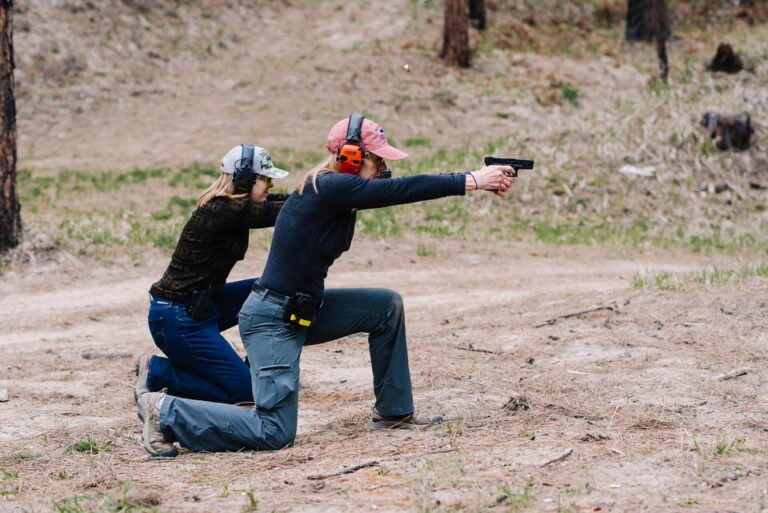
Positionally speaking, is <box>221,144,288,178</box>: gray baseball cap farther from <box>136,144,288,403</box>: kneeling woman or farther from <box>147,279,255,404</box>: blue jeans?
<box>147,279,255,404</box>: blue jeans

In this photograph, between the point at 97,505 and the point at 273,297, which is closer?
the point at 97,505

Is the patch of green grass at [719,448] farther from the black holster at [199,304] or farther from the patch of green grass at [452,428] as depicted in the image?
the black holster at [199,304]

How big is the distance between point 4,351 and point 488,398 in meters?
4.90

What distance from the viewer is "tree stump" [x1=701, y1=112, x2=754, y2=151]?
18.5 metres

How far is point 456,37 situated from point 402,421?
19.6m

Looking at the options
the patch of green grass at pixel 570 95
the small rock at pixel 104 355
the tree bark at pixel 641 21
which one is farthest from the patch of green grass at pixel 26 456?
the tree bark at pixel 641 21

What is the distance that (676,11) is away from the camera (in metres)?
30.8

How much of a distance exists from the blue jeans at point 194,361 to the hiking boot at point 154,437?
75cm

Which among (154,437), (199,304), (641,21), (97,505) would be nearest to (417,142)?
(641,21)

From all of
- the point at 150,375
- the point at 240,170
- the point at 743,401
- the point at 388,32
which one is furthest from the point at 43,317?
the point at 388,32

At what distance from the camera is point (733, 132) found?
18.5m

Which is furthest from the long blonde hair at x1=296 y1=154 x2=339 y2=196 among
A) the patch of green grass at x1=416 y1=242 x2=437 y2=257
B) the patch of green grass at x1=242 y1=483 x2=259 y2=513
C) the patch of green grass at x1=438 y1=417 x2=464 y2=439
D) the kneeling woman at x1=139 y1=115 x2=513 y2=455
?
the patch of green grass at x1=416 y1=242 x2=437 y2=257

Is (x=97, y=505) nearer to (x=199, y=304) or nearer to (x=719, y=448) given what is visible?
(x=199, y=304)

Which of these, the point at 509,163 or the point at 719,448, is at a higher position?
the point at 509,163
